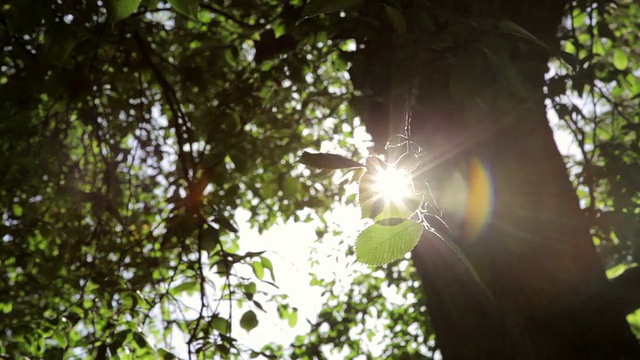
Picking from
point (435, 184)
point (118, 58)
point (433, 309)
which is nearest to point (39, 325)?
point (118, 58)

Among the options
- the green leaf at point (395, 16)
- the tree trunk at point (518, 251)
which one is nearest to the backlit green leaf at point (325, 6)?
the green leaf at point (395, 16)

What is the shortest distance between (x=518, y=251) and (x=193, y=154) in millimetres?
2518

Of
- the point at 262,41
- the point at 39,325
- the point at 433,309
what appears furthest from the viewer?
the point at 262,41

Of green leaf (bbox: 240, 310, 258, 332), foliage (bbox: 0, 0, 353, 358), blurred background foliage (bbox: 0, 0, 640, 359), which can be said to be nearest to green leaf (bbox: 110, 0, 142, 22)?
blurred background foliage (bbox: 0, 0, 640, 359)

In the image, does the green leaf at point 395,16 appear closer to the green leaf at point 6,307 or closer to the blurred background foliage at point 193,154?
the blurred background foliage at point 193,154

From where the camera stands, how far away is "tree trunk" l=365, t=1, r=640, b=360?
211cm

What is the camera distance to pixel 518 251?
2.25 metres

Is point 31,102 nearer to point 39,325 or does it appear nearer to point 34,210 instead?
point 34,210

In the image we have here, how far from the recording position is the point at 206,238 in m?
2.73

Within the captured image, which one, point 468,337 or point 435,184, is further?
point 468,337

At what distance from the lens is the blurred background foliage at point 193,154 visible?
279 centimetres

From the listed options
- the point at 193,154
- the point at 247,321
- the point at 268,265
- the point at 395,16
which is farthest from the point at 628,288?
the point at 193,154

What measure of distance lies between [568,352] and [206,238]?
1.69 metres

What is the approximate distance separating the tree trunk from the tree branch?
0.03 metres
